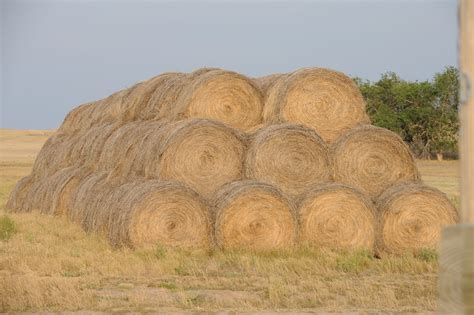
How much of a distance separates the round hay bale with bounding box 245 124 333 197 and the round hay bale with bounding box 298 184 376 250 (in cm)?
50

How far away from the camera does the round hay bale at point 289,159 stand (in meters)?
12.6

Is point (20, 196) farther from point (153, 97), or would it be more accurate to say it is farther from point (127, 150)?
point (127, 150)

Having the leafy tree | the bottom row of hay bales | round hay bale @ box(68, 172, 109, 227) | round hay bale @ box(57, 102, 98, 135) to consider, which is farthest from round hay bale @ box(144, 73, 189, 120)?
the leafy tree

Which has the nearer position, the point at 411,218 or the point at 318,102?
the point at 411,218

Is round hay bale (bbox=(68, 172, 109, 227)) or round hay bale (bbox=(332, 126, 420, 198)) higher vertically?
round hay bale (bbox=(332, 126, 420, 198))

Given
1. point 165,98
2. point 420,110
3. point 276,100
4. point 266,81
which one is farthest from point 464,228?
point 420,110

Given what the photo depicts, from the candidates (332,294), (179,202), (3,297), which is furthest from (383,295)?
(179,202)

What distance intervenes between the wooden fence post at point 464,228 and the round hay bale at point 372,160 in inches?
415

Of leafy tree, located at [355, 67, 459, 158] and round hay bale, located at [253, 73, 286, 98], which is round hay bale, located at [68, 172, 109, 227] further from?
leafy tree, located at [355, 67, 459, 158]

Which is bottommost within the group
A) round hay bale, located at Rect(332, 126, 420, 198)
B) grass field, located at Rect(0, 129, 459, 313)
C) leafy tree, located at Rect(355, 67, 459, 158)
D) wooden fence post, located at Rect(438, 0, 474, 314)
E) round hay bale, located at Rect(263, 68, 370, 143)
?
leafy tree, located at Rect(355, 67, 459, 158)

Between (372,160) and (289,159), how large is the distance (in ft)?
4.53

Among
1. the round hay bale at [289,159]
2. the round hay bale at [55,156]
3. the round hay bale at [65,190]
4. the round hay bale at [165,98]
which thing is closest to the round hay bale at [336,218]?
the round hay bale at [289,159]

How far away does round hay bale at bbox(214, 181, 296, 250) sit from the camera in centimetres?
1170

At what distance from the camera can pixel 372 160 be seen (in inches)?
515
